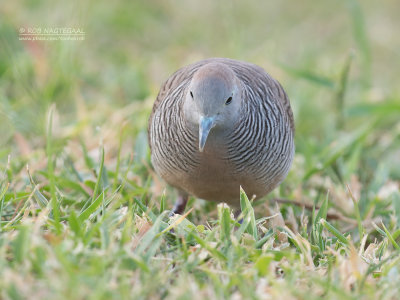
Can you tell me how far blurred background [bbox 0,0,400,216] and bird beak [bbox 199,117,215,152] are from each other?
0.63m

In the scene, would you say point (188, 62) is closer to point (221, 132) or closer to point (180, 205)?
point (180, 205)

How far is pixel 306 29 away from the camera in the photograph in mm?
9812

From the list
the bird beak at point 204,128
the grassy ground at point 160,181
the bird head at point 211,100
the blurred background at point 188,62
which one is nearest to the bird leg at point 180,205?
the grassy ground at point 160,181

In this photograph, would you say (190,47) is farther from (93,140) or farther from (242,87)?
(242,87)

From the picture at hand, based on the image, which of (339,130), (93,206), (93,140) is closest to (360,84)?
(339,130)

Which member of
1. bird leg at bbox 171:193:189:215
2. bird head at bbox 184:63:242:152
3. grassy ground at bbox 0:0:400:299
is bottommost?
bird leg at bbox 171:193:189:215

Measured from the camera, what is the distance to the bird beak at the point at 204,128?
11.5ft

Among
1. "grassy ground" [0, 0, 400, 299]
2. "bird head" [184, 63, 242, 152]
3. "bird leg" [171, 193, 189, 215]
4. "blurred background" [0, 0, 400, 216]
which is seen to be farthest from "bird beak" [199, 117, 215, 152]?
"bird leg" [171, 193, 189, 215]

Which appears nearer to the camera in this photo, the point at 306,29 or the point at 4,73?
the point at 4,73

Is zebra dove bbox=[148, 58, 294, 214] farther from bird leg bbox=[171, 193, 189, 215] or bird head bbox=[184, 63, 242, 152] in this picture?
bird leg bbox=[171, 193, 189, 215]

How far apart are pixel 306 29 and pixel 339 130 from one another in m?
3.92

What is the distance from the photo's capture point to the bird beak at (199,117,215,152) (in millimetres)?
3514

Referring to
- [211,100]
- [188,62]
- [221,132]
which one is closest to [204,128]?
[211,100]

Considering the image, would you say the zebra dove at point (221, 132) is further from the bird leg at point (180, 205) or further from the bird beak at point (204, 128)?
the bird leg at point (180, 205)
